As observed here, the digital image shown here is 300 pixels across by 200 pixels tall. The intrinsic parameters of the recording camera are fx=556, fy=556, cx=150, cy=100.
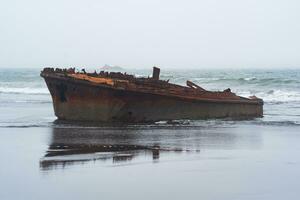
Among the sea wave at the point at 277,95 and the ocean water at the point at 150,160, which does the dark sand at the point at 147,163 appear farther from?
the sea wave at the point at 277,95

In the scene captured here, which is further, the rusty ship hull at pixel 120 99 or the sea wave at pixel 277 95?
the sea wave at pixel 277 95

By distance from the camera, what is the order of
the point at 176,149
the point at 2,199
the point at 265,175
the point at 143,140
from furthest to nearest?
the point at 143,140 → the point at 176,149 → the point at 265,175 → the point at 2,199

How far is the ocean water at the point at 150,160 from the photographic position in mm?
6980

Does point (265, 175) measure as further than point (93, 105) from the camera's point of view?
No

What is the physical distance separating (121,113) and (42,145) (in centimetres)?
446

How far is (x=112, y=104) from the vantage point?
15.2 m

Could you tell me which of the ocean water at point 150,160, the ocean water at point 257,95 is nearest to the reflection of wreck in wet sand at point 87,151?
the ocean water at point 150,160

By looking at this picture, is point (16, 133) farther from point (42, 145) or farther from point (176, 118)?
point (176, 118)

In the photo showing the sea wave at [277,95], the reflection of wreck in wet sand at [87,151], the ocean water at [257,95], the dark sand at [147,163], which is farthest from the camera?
the sea wave at [277,95]

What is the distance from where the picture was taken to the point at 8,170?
825 cm

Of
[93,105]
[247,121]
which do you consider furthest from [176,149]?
[247,121]

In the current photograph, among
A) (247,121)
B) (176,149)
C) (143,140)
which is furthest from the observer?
(247,121)

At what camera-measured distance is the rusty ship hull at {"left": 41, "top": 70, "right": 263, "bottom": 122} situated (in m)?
15.0

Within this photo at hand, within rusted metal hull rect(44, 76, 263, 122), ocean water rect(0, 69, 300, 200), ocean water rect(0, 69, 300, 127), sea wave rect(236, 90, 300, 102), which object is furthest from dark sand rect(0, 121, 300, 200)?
sea wave rect(236, 90, 300, 102)
